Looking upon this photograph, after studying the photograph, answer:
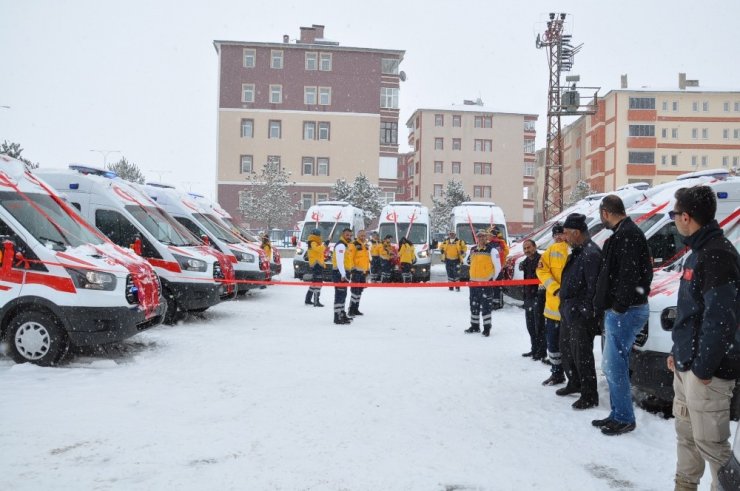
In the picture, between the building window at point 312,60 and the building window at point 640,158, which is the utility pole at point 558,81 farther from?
the building window at point 640,158

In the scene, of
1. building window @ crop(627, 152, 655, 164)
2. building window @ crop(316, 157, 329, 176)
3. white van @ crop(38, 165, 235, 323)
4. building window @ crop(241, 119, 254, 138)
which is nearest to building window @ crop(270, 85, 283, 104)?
building window @ crop(241, 119, 254, 138)

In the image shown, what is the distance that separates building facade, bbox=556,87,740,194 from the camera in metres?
60.6

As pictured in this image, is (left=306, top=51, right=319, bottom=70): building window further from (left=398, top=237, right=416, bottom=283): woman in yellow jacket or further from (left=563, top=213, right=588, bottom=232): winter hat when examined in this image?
(left=563, top=213, right=588, bottom=232): winter hat

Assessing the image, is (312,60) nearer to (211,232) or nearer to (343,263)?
(211,232)

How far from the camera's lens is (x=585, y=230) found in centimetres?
586

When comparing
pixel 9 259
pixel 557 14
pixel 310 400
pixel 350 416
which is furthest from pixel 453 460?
pixel 557 14

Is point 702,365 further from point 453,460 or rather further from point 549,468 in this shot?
point 453,460

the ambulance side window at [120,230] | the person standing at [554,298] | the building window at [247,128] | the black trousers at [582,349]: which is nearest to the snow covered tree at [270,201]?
the building window at [247,128]

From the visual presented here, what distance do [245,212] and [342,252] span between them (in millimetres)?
36090

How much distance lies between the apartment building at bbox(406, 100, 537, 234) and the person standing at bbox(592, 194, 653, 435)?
5940cm

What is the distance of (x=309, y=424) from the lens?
529 cm

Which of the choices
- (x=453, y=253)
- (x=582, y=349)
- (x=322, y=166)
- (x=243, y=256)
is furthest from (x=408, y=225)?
(x=322, y=166)

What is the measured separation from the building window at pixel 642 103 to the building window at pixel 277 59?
34.6m

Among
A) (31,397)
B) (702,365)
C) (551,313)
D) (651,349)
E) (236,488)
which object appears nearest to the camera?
(702,365)
